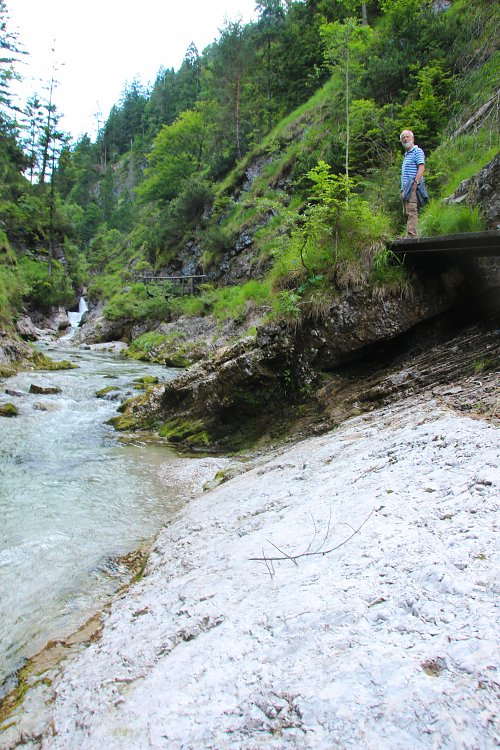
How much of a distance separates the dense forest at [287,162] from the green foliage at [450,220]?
2 centimetres

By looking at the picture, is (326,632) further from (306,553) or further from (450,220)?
(450,220)

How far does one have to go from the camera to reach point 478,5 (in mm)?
9031

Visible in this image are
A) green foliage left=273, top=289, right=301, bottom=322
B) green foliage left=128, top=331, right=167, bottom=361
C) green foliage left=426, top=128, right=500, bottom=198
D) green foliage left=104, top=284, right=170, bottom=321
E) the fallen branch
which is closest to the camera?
the fallen branch

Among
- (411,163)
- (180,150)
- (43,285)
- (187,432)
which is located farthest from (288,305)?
(180,150)

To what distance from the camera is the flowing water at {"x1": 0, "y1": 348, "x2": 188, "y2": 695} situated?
138 inches

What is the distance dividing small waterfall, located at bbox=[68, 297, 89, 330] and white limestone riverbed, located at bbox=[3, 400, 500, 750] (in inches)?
1407

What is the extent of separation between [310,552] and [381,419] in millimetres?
2814

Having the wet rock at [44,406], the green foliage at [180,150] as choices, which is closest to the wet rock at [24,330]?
the wet rock at [44,406]

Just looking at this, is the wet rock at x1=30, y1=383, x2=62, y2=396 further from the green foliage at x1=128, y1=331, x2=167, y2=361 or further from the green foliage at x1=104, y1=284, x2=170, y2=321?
the green foliage at x1=104, y1=284, x2=170, y2=321

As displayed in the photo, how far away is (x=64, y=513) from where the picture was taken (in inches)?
211

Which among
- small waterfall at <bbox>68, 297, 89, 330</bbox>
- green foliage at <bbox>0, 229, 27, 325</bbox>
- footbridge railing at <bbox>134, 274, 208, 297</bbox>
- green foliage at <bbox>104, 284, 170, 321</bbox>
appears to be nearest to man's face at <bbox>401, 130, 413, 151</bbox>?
green foliage at <bbox>0, 229, 27, 325</bbox>

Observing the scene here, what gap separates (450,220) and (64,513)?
6.65 metres

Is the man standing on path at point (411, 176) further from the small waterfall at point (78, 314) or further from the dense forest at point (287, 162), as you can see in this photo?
the small waterfall at point (78, 314)

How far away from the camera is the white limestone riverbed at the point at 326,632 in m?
1.37
